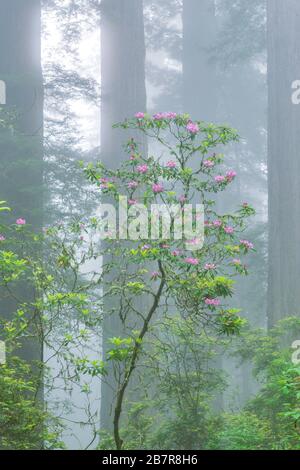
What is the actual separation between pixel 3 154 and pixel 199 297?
5.65 metres

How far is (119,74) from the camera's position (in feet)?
40.0

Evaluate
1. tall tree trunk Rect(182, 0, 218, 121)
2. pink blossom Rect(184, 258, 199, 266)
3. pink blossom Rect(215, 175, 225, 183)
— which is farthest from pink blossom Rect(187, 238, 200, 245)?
tall tree trunk Rect(182, 0, 218, 121)

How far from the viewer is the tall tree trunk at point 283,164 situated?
947cm

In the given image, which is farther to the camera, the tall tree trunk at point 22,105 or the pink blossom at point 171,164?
the tall tree trunk at point 22,105

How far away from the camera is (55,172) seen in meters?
11.0

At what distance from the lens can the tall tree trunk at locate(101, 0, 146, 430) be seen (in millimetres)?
11883

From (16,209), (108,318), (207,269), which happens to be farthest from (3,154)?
(207,269)

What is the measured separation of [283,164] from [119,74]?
4069mm

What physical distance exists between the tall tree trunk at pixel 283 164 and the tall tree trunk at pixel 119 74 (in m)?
2.74

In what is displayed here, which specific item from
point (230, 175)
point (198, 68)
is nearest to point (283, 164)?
point (230, 175)

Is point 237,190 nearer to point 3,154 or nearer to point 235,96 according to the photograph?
point 235,96

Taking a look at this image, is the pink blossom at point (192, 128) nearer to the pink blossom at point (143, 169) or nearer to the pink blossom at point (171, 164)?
the pink blossom at point (171, 164)

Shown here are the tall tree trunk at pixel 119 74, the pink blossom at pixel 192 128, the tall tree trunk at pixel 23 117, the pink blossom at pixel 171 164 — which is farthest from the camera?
the tall tree trunk at pixel 119 74

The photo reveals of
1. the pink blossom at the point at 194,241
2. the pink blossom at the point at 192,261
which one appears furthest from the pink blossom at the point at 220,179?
the pink blossom at the point at 192,261
